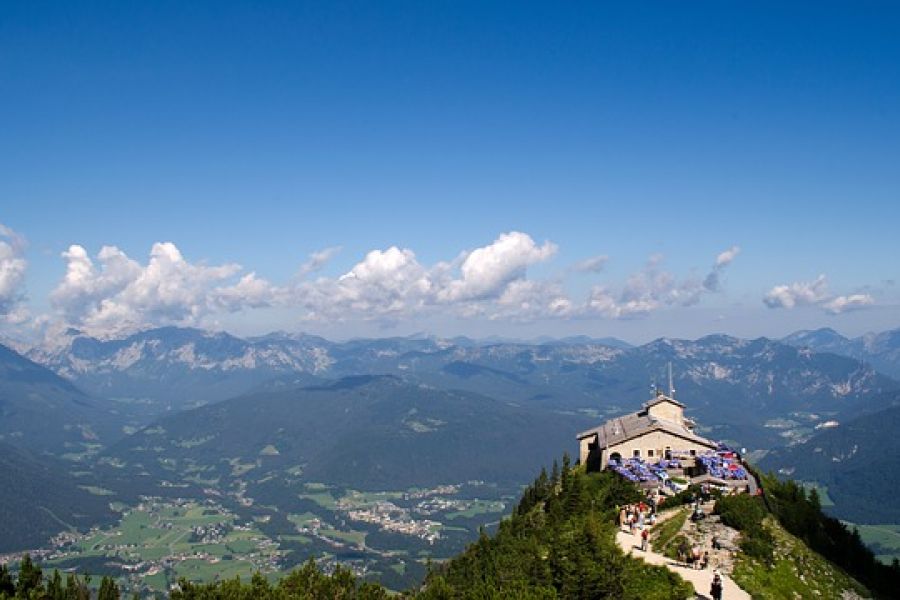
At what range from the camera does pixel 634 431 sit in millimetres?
82438

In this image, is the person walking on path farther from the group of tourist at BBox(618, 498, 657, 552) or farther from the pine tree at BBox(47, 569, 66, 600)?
the pine tree at BBox(47, 569, 66, 600)

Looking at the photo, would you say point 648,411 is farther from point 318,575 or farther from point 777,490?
point 318,575

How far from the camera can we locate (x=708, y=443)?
80.4m

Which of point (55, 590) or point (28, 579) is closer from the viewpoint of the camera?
point (28, 579)

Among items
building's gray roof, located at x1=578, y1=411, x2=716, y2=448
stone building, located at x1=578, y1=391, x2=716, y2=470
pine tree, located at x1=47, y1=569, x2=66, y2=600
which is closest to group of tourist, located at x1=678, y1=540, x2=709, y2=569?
stone building, located at x1=578, y1=391, x2=716, y2=470

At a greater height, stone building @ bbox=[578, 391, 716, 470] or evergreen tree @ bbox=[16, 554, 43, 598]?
stone building @ bbox=[578, 391, 716, 470]

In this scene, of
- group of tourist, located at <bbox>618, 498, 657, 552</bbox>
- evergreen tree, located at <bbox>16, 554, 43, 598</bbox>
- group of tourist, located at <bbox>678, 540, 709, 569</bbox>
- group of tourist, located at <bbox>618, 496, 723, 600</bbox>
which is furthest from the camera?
group of tourist, located at <bbox>618, 498, 657, 552</bbox>

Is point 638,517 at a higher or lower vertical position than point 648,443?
lower

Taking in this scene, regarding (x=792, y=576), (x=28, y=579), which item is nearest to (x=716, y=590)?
(x=792, y=576)

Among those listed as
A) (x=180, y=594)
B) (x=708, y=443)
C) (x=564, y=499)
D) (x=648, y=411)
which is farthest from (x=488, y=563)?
(x=648, y=411)

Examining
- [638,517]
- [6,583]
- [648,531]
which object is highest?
[638,517]

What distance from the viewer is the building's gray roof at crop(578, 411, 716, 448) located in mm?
79688

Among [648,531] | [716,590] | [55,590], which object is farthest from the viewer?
[648,531]

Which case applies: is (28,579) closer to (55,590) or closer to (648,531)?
(55,590)
